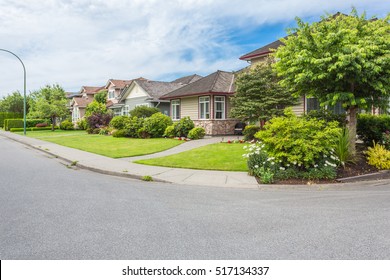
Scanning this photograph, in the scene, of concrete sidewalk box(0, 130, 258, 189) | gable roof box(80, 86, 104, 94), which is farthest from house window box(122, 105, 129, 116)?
concrete sidewalk box(0, 130, 258, 189)

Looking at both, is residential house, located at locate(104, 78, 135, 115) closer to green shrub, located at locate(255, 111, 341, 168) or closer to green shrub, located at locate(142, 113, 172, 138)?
green shrub, located at locate(142, 113, 172, 138)

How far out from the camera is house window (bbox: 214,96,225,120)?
24.8m

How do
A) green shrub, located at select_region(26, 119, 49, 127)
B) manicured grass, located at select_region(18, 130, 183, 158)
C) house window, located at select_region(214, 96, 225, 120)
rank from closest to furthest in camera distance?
manicured grass, located at select_region(18, 130, 183, 158)
house window, located at select_region(214, 96, 225, 120)
green shrub, located at select_region(26, 119, 49, 127)

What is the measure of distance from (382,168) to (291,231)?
23.1 feet

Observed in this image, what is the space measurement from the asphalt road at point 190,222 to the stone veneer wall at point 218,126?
52.6 feet

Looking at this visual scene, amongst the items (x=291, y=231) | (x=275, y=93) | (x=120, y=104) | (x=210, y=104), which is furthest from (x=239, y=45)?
(x=291, y=231)

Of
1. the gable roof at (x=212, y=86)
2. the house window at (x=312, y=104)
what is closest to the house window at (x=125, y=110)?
the gable roof at (x=212, y=86)

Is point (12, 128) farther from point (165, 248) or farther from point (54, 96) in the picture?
point (165, 248)

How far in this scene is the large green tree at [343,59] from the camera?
9305 millimetres

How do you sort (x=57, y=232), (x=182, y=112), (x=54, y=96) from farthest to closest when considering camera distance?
(x=54, y=96) < (x=182, y=112) < (x=57, y=232)

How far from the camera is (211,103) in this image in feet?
80.4

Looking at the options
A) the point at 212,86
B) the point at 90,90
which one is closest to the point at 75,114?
the point at 90,90

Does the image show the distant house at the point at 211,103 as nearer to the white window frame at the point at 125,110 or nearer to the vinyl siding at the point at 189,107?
the vinyl siding at the point at 189,107

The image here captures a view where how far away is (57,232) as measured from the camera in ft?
15.9
